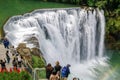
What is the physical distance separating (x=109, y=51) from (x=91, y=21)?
4329mm

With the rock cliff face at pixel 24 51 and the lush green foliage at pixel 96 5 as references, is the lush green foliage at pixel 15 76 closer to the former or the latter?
the rock cliff face at pixel 24 51

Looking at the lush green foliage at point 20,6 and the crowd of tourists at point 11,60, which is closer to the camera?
the crowd of tourists at point 11,60

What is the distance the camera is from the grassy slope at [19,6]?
153 feet

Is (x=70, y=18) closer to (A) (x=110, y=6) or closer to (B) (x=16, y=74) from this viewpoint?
(A) (x=110, y=6)

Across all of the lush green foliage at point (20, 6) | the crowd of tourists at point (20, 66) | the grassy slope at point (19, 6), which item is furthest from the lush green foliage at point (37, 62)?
the lush green foliage at point (20, 6)

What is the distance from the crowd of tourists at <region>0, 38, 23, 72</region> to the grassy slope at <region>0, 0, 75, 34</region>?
45.3 feet

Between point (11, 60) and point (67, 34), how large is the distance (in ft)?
53.1

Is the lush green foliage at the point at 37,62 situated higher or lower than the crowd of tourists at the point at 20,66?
lower

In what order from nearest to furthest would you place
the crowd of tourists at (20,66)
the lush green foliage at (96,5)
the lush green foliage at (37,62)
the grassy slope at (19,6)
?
the crowd of tourists at (20,66) < the lush green foliage at (37,62) < the grassy slope at (19,6) < the lush green foliage at (96,5)

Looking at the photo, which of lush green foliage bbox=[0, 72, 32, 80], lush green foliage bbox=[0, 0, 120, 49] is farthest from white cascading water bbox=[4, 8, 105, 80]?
lush green foliage bbox=[0, 72, 32, 80]

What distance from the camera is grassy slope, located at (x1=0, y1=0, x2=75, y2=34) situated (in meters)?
46.8

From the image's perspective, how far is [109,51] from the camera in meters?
47.3

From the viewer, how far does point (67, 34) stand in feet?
147

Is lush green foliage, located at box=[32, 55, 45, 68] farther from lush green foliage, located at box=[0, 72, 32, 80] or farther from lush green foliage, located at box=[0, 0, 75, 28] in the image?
lush green foliage, located at box=[0, 0, 75, 28]
